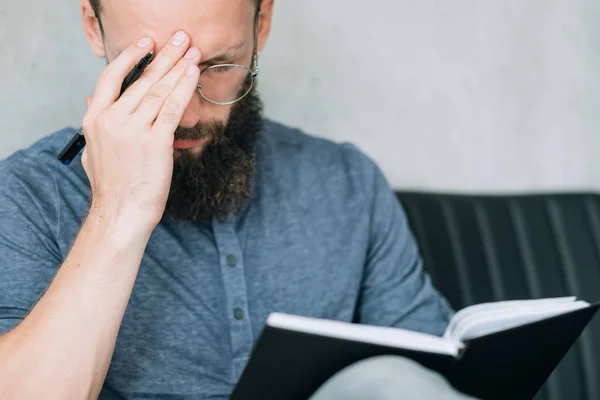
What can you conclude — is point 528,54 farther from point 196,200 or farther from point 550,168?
point 196,200

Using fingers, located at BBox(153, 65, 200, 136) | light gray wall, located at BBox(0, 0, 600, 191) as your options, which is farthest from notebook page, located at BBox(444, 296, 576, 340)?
light gray wall, located at BBox(0, 0, 600, 191)

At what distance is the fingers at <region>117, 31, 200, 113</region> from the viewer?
38.8 inches

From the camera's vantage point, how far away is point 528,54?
71.0 inches

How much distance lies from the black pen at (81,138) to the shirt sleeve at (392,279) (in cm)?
53

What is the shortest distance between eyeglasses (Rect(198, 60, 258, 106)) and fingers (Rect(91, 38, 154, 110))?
13cm

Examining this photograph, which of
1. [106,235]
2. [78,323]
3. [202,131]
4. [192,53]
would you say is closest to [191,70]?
[192,53]

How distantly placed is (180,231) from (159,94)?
0.91 ft

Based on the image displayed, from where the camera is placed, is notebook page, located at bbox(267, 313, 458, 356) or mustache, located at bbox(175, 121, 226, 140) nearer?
notebook page, located at bbox(267, 313, 458, 356)

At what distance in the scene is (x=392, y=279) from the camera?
1310 millimetres

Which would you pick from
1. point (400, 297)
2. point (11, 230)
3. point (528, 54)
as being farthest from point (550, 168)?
point (11, 230)

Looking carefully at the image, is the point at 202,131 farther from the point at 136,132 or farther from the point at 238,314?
the point at 238,314

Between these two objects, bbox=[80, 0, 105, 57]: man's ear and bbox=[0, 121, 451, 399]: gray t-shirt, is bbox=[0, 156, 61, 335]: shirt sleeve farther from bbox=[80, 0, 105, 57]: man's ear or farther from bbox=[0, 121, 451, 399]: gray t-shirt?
bbox=[80, 0, 105, 57]: man's ear

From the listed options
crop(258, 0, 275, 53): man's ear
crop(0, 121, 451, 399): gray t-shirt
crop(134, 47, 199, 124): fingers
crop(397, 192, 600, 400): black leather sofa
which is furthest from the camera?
crop(397, 192, 600, 400): black leather sofa

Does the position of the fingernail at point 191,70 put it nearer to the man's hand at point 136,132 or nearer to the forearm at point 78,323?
the man's hand at point 136,132
